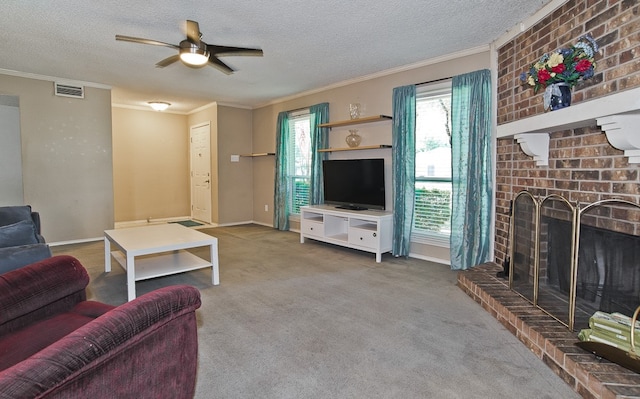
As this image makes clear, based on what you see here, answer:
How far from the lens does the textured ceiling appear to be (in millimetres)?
2877

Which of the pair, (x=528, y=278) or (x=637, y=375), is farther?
(x=528, y=278)

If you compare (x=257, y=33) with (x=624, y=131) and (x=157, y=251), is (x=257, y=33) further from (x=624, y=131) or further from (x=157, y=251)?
(x=624, y=131)

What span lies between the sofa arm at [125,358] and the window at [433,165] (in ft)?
11.4

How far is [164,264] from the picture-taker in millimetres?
3424

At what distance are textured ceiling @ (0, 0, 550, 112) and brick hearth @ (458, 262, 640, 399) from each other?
7.61 ft

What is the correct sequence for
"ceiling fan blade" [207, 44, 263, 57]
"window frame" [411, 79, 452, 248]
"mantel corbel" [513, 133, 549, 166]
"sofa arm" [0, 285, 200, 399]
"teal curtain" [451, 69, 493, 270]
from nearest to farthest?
1. "sofa arm" [0, 285, 200, 399]
2. "mantel corbel" [513, 133, 549, 166]
3. "ceiling fan blade" [207, 44, 263, 57]
4. "teal curtain" [451, 69, 493, 270]
5. "window frame" [411, 79, 452, 248]

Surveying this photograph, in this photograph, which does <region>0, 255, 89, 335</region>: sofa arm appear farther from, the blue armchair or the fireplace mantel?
the fireplace mantel

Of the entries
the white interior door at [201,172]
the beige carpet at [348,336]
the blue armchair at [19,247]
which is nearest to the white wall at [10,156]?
the beige carpet at [348,336]

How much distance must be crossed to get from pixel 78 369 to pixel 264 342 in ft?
4.83

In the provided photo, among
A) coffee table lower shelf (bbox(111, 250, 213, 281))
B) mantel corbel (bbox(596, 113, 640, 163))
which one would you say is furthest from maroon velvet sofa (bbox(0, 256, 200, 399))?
mantel corbel (bbox(596, 113, 640, 163))

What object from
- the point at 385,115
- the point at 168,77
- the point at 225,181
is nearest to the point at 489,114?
the point at 385,115

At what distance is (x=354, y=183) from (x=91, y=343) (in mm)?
4098

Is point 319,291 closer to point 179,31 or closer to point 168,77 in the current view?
point 179,31

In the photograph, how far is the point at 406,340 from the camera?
2297 mm
